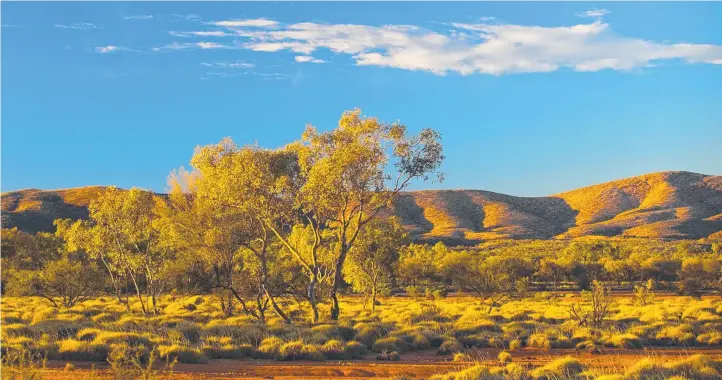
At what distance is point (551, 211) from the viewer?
17888 cm

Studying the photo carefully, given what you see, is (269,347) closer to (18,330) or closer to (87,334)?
(87,334)

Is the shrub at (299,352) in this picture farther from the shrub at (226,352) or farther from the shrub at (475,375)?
the shrub at (475,375)

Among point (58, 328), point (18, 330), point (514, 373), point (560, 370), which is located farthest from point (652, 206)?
point (18, 330)

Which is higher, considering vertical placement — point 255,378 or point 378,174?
point 378,174

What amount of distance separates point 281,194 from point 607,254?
250ft

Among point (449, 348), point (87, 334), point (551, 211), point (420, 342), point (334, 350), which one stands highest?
point (551, 211)

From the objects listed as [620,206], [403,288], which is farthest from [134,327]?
[620,206]

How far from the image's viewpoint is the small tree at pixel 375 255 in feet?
134

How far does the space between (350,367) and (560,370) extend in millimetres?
6554

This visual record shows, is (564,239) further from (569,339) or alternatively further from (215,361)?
(215,361)

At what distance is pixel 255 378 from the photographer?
1633 centimetres

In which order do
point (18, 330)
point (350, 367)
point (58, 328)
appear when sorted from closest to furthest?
point (350, 367) < point (18, 330) < point (58, 328)

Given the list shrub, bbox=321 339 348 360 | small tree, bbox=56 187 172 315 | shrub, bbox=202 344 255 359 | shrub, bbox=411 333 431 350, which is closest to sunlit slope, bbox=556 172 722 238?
small tree, bbox=56 187 172 315

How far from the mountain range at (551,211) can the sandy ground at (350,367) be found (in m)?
103
